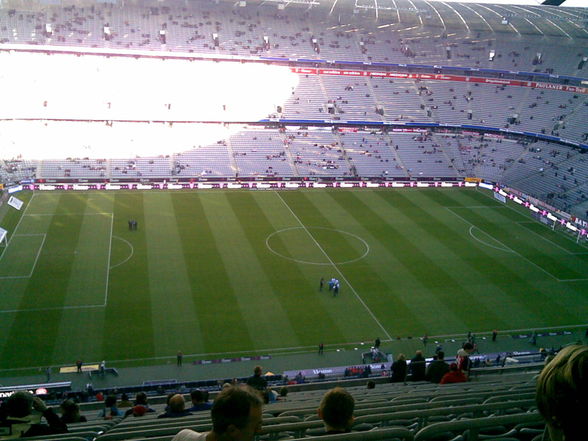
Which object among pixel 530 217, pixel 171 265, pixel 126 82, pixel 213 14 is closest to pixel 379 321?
pixel 171 265

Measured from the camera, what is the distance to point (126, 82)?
6116 centimetres

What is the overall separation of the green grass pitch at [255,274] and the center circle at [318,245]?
6.1 inches

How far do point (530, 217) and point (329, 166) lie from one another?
20.6 metres

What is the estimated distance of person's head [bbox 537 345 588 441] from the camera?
2271 millimetres

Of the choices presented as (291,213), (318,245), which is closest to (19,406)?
(318,245)

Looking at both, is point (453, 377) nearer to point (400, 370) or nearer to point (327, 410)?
point (400, 370)

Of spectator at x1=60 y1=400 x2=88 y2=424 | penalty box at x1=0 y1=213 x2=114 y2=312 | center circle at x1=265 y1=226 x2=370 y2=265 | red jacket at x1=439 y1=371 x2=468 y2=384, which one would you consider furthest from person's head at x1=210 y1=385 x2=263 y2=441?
center circle at x1=265 y1=226 x2=370 y2=265

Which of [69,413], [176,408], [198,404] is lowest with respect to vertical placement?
[198,404]

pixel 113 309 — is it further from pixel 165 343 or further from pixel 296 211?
pixel 296 211

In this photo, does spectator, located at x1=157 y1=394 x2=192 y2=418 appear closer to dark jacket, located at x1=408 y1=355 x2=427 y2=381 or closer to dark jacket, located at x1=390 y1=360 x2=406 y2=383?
dark jacket, located at x1=390 y1=360 x2=406 y2=383

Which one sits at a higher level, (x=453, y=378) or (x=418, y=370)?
(x=453, y=378)

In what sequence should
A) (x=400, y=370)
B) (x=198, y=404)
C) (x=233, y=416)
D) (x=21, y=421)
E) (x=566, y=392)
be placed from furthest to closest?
(x=400, y=370) < (x=198, y=404) < (x=21, y=421) < (x=233, y=416) < (x=566, y=392)

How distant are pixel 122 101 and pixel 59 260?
96.2 feet

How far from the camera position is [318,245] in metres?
40.0
